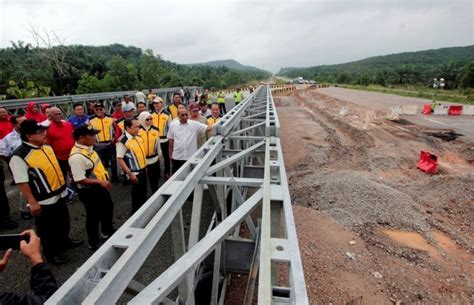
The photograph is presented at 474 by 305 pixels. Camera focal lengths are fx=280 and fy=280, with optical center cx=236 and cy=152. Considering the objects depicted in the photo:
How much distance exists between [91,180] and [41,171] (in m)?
0.52

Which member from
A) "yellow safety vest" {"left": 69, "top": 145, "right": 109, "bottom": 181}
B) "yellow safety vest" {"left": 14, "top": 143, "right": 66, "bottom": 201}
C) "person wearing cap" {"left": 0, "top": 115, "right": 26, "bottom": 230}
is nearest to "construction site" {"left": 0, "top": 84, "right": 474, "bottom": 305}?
"person wearing cap" {"left": 0, "top": 115, "right": 26, "bottom": 230}

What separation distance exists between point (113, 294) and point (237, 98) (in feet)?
50.7

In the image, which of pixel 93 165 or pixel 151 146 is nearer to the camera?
pixel 93 165

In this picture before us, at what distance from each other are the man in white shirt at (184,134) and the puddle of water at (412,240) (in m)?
3.38

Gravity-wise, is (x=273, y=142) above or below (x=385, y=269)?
above

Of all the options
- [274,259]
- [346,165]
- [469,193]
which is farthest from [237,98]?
[274,259]

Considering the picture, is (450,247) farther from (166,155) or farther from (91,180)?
(166,155)

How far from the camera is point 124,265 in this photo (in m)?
1.16

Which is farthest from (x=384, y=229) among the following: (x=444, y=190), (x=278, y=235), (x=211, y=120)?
(x=211, y=120)

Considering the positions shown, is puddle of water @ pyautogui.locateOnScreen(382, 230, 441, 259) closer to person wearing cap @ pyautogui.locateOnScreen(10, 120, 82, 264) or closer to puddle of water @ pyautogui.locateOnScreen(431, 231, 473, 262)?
puddle of water @ pyautogui.locateOnScreen(431, 231, 473, 262)

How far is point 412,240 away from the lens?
4.23 m

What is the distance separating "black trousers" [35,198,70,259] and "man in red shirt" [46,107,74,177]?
66.5 inches

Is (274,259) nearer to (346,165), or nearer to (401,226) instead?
(401,226)

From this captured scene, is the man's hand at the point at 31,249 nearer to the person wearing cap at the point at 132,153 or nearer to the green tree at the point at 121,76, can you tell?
the person wearing cap at the point at 132,153
